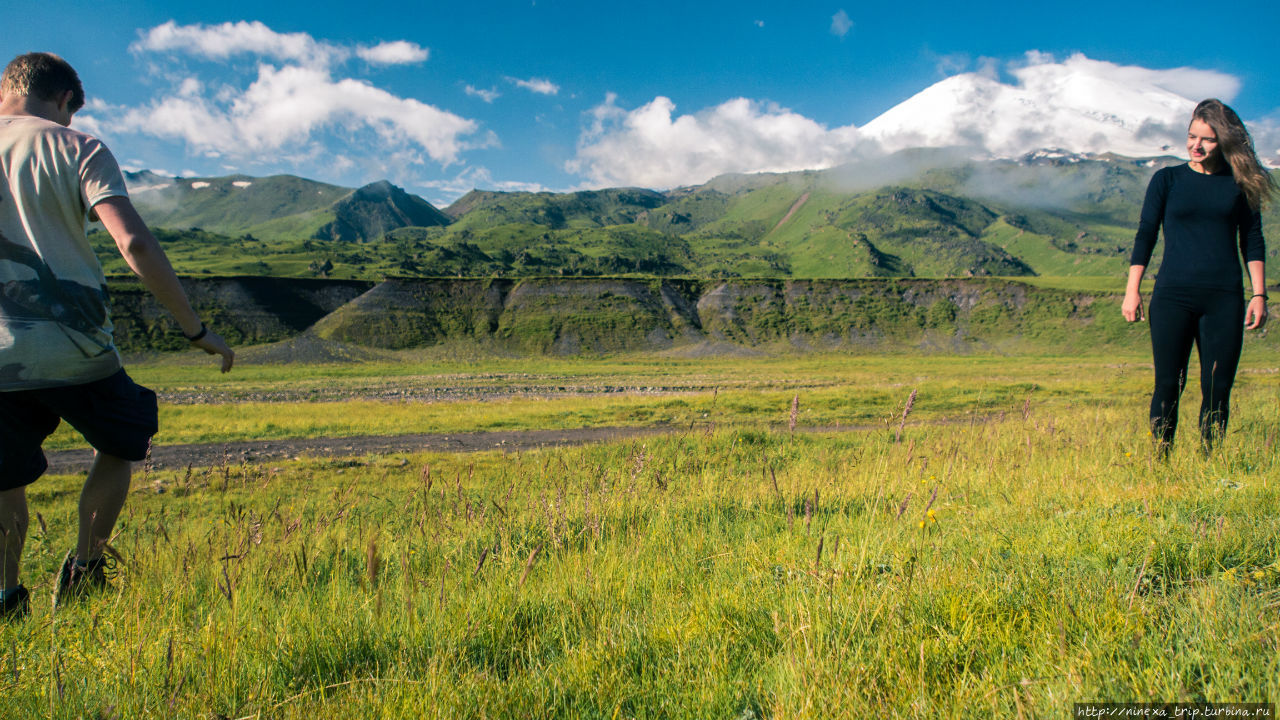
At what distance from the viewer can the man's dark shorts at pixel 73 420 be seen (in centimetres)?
283

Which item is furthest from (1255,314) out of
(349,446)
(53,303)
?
(349,446)

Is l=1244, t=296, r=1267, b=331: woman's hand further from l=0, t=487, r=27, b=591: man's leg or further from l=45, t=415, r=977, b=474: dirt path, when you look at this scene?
l=45, t=415, r=977, b=474: dirt path

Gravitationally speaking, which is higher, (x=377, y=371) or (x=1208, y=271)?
(x=1208, y=271)

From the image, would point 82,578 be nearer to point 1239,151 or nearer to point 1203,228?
point 1203,228

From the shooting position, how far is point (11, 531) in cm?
286

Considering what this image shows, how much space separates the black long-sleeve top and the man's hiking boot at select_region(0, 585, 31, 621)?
22.9 ft

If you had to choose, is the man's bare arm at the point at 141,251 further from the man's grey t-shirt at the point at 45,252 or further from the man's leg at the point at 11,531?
the man's leg at the point at 11,531

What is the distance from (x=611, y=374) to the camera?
173 feet

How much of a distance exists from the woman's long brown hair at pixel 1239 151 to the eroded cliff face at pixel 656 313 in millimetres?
74299

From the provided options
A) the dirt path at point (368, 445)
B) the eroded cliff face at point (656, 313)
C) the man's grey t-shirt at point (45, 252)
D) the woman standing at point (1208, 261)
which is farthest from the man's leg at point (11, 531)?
the eroded cliff face at point (656, 313)

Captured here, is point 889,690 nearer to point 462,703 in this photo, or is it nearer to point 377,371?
point 462,703

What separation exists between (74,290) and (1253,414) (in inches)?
417

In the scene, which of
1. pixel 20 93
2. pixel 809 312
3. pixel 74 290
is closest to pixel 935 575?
pixel 74 290

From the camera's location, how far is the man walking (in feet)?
9.20
